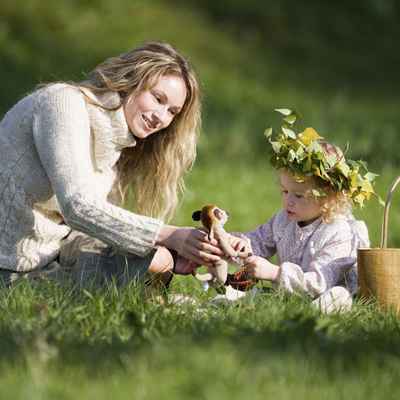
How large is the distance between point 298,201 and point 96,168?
944 millimetres

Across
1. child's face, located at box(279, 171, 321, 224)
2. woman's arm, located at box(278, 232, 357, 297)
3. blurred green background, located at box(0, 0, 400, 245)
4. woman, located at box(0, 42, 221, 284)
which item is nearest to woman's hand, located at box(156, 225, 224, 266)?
woman, located at box(0, 42, 221, 284)

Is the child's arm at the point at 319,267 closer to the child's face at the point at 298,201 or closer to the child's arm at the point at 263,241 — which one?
the child's face at the point at 298,201

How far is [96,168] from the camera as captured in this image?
14.3ft

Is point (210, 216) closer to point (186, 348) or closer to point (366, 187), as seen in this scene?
point (366, 187)

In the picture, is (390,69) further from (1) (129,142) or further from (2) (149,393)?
(2) (149,393)

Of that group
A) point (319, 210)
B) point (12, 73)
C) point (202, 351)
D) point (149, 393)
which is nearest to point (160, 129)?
point (319, 210)

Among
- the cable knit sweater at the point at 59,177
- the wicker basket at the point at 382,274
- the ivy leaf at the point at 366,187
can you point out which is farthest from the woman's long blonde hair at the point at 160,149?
the wicker basket at the point at 382,274

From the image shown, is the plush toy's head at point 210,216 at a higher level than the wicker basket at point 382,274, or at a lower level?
higher

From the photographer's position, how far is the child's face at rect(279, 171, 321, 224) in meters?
4.30

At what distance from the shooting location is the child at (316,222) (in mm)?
4109

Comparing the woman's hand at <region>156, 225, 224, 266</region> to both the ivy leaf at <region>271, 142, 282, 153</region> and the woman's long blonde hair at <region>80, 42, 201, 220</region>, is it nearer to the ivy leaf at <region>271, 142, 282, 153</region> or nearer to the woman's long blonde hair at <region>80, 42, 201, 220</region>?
the ivy leaf at <region>271, 142, 282, 153</region>

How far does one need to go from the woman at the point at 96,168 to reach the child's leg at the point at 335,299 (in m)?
0.50

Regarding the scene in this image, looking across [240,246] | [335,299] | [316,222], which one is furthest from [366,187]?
[240,246]

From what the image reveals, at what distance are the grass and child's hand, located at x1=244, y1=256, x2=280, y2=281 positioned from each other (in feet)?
0.48
